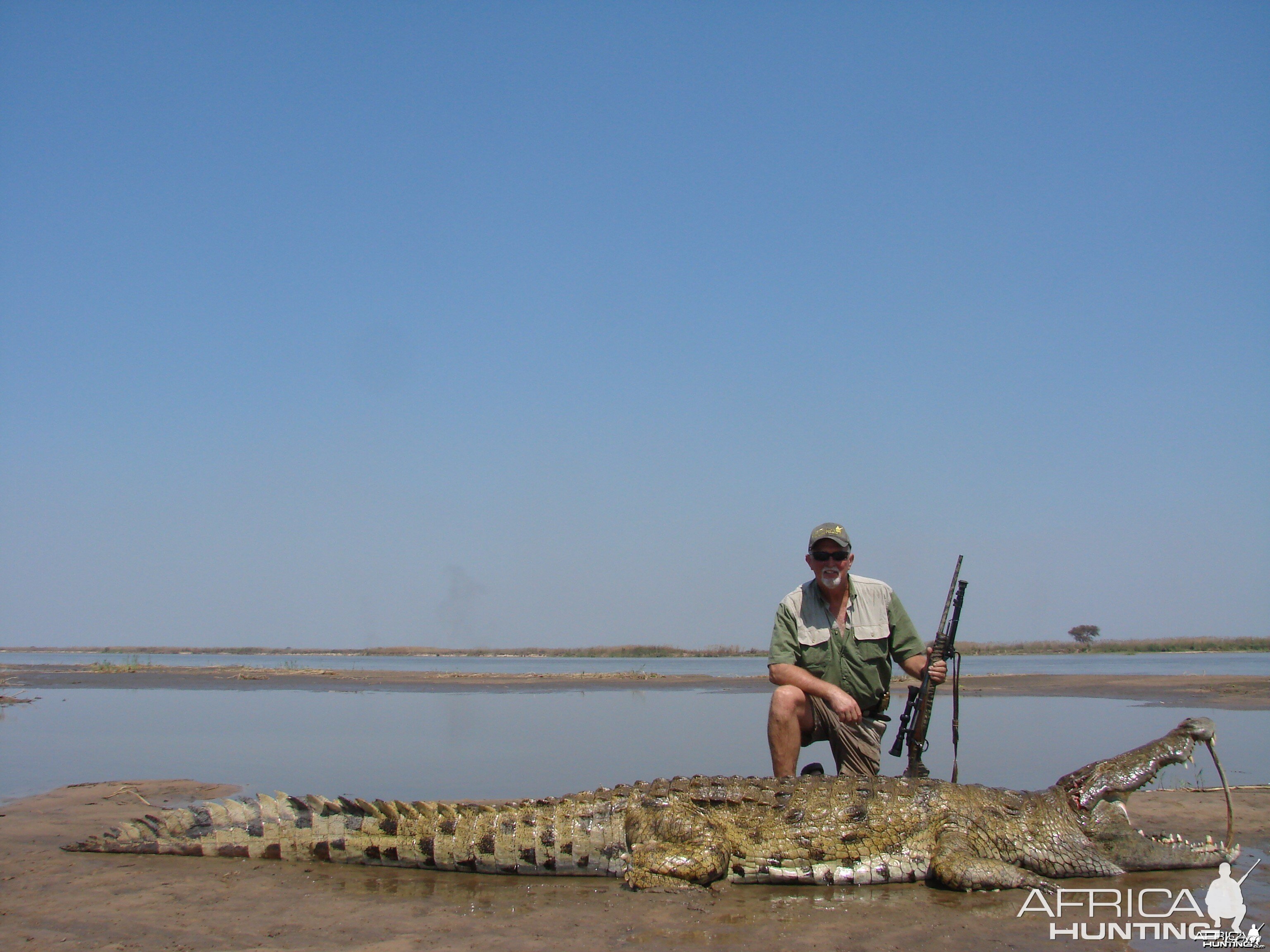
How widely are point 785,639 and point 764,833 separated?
5.91 feet

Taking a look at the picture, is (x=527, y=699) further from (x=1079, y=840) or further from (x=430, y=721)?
(x=1079, y=840)

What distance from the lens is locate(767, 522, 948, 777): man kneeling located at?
6469mm

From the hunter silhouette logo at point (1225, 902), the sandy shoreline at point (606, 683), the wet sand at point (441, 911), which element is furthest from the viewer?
the sandy shoreline at point (606, 683)

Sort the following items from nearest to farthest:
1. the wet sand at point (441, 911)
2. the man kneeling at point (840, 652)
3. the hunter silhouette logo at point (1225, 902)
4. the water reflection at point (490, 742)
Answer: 1. the wet sand at point (441, 911)
2. the hunter silhouette logo at point (1225, 902)
3. the man kneeling at point (840, 652)
4. the water reflection at point (490, 742)

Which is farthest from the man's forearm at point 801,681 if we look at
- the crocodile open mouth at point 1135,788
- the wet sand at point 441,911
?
the crocodile open mouth at point 1135,788

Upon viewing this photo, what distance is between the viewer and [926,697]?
6.51m

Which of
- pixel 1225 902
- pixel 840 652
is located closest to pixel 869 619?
pixel 840 652

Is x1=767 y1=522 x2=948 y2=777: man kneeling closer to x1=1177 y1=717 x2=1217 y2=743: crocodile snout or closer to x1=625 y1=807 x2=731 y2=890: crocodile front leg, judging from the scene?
x1=625 y1=807 x2=731 y2=890: crocodile front leg

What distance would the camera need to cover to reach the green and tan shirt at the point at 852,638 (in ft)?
22.0

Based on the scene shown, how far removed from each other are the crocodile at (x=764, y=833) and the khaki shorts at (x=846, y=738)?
99 centimetres

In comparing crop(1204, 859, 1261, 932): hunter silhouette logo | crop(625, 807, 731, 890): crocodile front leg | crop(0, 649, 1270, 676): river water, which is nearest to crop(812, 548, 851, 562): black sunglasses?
crop(625, 807, 731, 890): crocodile front leg

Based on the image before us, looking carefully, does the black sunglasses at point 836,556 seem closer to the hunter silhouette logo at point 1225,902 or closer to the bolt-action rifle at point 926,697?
the bolt-action rifle at point 926,697

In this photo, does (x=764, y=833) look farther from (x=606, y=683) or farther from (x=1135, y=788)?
(x=606, y=683)

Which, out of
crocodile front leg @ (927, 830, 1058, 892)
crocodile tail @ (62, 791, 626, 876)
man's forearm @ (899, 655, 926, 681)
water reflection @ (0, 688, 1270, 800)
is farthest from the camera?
water reflection @ (0, 688, 1270, 800)
